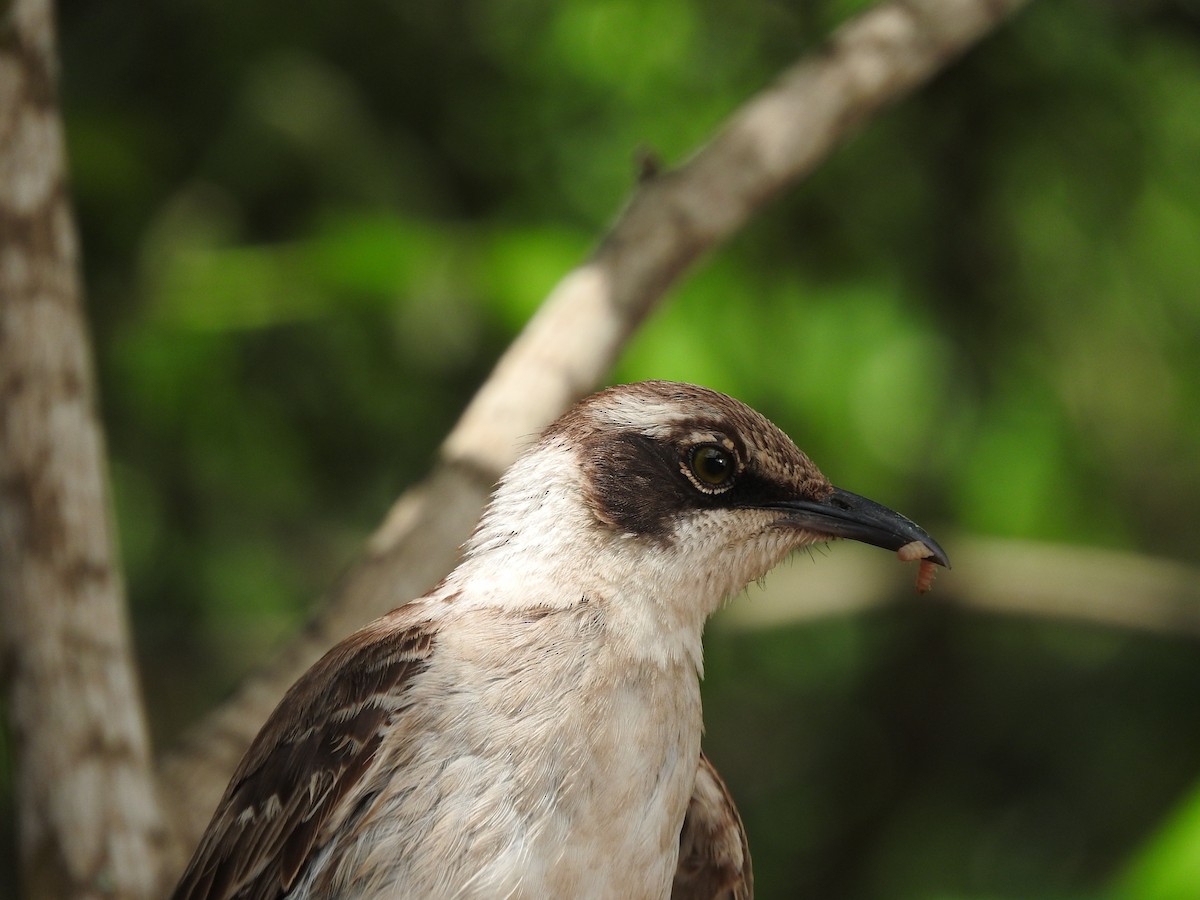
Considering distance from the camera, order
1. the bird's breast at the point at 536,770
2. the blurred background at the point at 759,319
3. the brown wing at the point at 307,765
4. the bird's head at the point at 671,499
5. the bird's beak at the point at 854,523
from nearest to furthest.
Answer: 1. the bird's breast at the point at 536,770
2. the brown wing at the point at 307,765
3. the bird's head at the point at 671,499
4. the bird's beak at the point at 854,523
5. the blurred background at the point at 759,319

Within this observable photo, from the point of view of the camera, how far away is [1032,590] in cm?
593

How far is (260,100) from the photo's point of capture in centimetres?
558

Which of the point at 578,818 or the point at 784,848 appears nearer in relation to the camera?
the point at 578,818

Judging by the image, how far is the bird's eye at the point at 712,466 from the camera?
3.03m

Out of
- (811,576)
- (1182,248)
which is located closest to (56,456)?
(811,576)

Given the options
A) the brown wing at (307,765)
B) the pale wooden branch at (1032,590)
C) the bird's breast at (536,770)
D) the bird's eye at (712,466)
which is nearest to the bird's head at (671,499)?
the bird's eye at (712,466)

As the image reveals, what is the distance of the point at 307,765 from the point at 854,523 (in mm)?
1345

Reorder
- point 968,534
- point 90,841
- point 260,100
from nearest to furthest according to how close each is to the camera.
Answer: point 90,841 → point 260,100 → point 968,534

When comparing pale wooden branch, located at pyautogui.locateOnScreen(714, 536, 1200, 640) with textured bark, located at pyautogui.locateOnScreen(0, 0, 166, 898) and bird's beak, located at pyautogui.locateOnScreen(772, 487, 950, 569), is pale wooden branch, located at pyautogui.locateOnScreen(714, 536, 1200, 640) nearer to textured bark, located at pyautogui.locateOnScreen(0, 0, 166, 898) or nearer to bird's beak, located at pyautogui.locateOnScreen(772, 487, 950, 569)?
bird's beak, located at pyautogui.locateOnScreen(772, 487, 950, 569)

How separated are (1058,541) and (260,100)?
3.94 m

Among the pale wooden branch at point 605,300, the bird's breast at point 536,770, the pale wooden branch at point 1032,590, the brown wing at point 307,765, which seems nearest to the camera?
the bird's breast at point 536,770

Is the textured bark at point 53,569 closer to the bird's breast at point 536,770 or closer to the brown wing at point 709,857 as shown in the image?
the bird's breast at point 536,770

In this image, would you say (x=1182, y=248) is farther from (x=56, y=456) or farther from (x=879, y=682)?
(x=56, y=456)

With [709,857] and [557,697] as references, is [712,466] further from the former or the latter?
[709,857]
